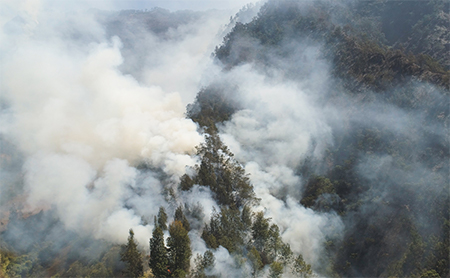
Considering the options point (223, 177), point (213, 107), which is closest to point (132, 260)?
point (223, 177)

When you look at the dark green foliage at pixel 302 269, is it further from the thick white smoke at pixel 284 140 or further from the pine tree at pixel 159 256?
the pine tree at pixel 159 256

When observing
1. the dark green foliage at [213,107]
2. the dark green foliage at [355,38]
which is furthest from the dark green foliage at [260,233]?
the dark green foliage at [355,38]

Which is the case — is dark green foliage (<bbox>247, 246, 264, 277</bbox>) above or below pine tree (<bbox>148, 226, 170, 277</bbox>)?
above

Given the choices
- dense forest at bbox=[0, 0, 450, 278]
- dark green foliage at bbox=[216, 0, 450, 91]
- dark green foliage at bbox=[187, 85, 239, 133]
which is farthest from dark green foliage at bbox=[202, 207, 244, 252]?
dark green foliage at bbox=[216, 0, 450, 91]

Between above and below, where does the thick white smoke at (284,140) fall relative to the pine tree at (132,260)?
above

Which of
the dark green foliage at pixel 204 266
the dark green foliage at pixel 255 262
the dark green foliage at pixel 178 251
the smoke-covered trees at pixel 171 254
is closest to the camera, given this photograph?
the dark green foliage at pixel 204 266

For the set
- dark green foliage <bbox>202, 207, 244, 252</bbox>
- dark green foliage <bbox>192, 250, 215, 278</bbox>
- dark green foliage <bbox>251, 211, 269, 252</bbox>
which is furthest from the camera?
dark green foliage <bbox>251, 211, 269, 252</bbox>

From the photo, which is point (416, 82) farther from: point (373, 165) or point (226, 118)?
point (226, 118)

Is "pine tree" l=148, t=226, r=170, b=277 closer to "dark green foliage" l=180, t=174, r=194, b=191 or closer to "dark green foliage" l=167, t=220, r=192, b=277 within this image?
"dark green foliage" l=167, t=220, r=192, b=277

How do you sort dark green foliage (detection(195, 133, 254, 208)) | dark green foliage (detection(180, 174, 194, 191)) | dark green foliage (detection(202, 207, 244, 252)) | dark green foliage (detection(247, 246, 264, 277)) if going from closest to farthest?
dark green foliage (detection(247, 246, 264, 277)) < dark green foliage (detection(202, 207, 244, 252)) < dark green foliage (detection(180, 174, 194, 191)) < dark green foliage (detection(195, 133, 254, 208))

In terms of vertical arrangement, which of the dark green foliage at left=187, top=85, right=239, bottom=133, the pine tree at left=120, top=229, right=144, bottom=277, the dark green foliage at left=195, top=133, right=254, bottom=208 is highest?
the dark green foliage at left=187, top=85, right=239, bottom=133

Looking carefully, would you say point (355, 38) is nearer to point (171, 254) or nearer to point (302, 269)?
point (302, 269)
